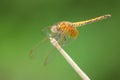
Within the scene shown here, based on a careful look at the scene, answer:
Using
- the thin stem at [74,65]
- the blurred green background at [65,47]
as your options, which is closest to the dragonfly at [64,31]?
the thin stem at [74,65]

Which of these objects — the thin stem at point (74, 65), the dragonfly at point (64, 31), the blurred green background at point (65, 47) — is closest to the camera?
the thin stem at point (74, 65)

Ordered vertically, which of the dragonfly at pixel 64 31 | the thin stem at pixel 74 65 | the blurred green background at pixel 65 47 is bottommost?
the thin stem at pixel 74 65

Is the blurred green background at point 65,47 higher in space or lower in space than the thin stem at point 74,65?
higher

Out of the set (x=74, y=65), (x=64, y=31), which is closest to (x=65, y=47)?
(x=64, y=31)

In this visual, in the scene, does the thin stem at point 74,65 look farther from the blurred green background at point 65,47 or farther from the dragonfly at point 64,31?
the blurred green background at point 65,47

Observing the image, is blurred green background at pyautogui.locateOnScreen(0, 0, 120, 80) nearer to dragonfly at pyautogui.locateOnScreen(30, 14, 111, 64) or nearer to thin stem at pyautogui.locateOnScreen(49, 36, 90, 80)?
dragonfly at pyautogui.locateOnScreen(30, 14, 111, 64)

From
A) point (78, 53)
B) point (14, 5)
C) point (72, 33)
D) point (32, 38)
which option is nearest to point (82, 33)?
point (78, 53)

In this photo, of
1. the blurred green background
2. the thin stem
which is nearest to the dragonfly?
the thin stem

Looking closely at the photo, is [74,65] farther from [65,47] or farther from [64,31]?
[65,47]

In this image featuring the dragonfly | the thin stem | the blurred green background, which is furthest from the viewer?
the blurred green background
